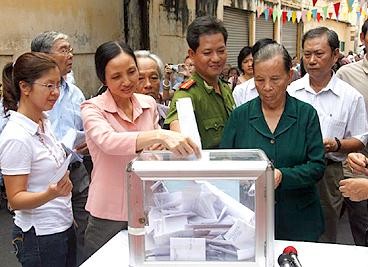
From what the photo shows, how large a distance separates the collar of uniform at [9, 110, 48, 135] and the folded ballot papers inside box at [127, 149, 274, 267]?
68 centimetres

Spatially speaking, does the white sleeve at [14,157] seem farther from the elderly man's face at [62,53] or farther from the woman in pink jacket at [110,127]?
the elderly man's face at [62,53]

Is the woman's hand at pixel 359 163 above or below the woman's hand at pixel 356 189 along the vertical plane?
above

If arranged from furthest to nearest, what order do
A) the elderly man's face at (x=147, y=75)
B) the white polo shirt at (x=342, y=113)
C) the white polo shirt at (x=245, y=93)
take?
the white polo shirt at (x=245, y=93) → the elderly man's face at (x=147, y=75) → the white polo shirt at (x=342, y=113)

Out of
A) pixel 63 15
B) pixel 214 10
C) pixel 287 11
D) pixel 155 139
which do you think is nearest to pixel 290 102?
pixel 155 139

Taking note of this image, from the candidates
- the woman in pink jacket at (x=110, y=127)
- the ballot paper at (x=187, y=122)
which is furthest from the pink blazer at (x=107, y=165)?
the ballot paper at (x=187, y=122)

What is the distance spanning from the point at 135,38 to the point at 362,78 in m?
6.77

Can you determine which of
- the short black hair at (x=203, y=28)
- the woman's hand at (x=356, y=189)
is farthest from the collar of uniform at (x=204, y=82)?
the woman's hand at (x=356, y=189)

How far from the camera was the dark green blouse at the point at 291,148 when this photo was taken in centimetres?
204

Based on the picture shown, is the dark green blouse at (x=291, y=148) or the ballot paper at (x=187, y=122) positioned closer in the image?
the ballot paper at (x=187, y=122)

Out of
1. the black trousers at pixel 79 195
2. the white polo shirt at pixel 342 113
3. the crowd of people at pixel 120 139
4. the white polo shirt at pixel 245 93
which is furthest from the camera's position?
the white polo shirt at pixel 245 93

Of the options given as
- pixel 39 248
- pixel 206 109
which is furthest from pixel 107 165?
pixel 206 109

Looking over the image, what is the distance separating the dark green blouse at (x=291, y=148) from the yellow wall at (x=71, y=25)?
4.38 m

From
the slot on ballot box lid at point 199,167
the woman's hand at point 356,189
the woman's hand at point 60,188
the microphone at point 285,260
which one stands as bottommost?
the microphone at point 285,260

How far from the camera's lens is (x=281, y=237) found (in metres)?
2.12
